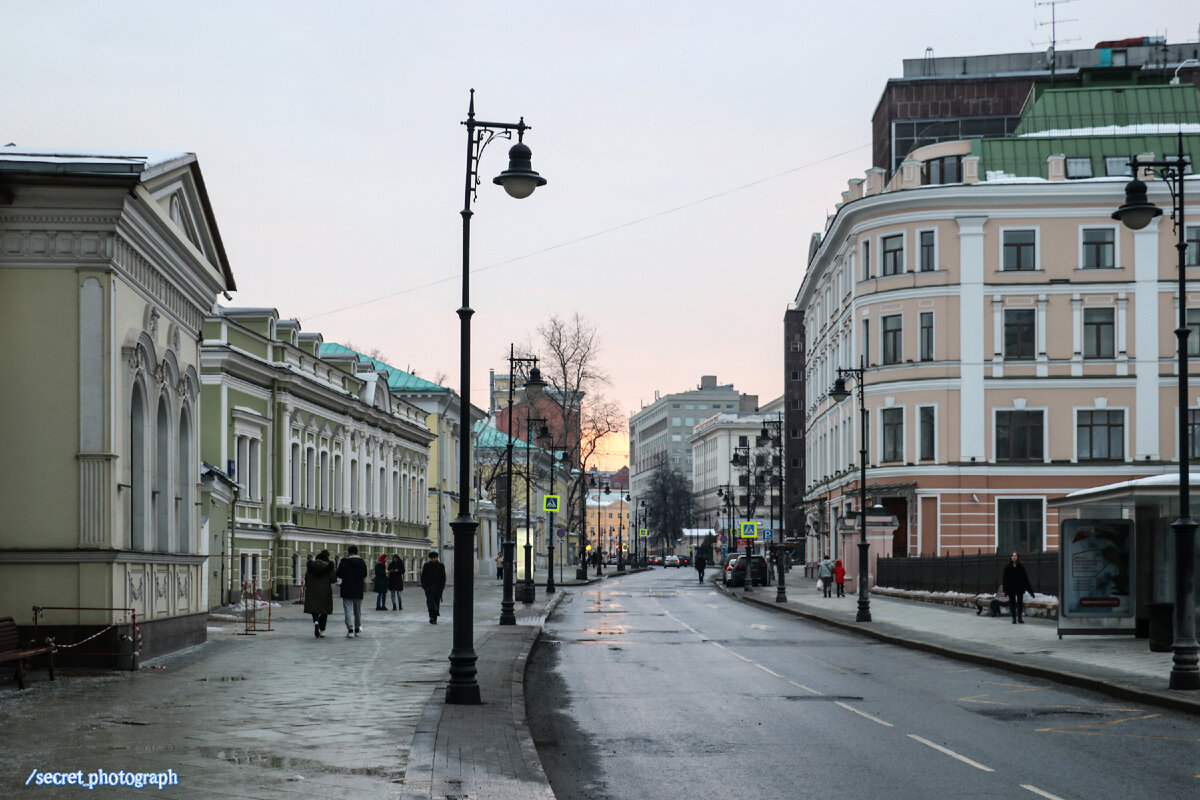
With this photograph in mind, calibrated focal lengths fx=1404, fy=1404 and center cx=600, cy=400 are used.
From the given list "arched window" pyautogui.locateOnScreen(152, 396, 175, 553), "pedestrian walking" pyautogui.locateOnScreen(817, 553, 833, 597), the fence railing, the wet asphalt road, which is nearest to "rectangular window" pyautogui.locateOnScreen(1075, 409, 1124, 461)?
the fence railing

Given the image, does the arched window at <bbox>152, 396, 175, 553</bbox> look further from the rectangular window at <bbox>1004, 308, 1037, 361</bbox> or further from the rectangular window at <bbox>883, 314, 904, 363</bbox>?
the rectangular window at <bbox>1004, 308, 1037, 361</bbox>

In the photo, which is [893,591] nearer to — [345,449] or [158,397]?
[345,449]

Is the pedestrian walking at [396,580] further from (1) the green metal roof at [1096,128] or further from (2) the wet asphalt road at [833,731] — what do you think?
(1) the green metal roof at [1096,128]

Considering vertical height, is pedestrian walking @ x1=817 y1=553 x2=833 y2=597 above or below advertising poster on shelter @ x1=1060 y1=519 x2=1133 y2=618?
below

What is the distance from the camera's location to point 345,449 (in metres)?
54.8

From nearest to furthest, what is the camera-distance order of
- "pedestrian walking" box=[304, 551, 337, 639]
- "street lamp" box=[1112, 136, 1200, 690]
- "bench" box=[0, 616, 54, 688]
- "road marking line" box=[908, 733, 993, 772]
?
"road marking line" box=[908, 733, 993, 772] → "bench" box=[0, 616, 54, 688] → "street lamp" box=[1112, 136, 1200, 690] → "pedestrian walking" box=[304, 551, 337, 639]

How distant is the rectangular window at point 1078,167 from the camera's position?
58.4 meters

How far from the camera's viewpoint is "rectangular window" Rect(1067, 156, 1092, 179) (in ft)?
192

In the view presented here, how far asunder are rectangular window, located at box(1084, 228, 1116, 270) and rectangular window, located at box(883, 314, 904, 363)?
25.8 feet

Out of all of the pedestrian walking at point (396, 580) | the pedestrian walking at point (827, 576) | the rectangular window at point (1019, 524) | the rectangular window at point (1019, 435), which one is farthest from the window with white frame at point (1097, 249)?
the pedestrian walking at point (396, 580)

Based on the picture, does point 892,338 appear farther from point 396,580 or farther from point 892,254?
point 396,580

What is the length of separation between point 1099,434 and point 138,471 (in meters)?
45.4

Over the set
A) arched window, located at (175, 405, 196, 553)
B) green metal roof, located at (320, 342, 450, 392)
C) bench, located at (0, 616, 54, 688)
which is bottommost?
bench, located at (0, 616, 54, 688)

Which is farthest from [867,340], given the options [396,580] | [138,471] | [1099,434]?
[138,471]
